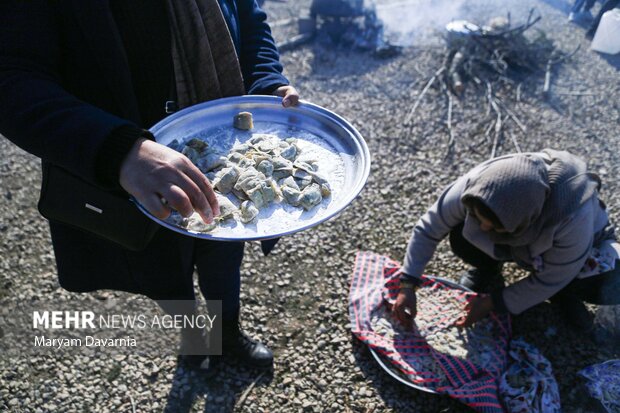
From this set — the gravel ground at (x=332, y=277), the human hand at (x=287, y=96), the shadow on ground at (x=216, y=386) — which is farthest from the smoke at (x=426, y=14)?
the shadow on ground at (x=216, y=386)

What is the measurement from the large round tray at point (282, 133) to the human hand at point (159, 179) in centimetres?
37

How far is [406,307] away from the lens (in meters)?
3.21

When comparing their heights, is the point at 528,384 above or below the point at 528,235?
below

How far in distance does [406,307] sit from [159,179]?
7.70 feet

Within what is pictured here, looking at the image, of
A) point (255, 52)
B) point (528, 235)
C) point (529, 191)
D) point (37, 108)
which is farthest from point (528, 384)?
point (37, 108)

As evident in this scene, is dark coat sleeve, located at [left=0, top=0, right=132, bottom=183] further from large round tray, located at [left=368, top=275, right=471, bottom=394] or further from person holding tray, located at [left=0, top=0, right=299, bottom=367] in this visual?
large round tray, located at [left=368, top=275, right=471, bottom=394]

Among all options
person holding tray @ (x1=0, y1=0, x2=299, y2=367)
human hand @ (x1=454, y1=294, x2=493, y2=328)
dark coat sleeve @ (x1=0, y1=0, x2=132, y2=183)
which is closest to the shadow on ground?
person holding tray @ (x1=0, y1=0, x2=299, y2=367)

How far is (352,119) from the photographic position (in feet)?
19.0

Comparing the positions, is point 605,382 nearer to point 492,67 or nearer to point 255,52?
point 255,52

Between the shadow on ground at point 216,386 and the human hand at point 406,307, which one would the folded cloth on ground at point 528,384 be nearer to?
the human hand at point 406,307

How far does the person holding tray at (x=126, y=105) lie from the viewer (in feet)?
4.60

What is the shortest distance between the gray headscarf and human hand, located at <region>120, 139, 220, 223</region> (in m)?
1.79

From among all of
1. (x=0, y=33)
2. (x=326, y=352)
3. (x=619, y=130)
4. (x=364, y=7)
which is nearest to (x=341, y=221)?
(x=326, y=352)

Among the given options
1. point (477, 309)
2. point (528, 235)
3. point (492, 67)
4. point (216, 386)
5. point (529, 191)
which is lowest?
point (216, 386)
